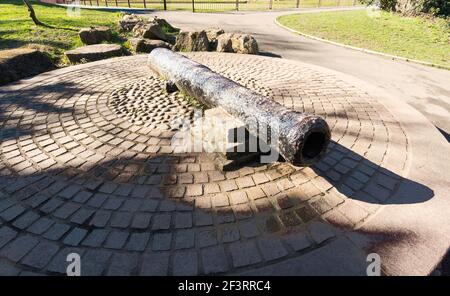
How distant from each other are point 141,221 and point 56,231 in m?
0.85

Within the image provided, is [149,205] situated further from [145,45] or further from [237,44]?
[145,45]

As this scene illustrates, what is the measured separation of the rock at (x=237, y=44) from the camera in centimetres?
1049

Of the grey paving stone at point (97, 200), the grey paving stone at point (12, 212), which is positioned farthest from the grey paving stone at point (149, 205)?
the grey paving stone at point (12, 212)

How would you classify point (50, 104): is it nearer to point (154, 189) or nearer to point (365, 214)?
point (154, 189)

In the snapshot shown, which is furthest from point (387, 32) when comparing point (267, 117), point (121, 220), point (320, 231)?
point (121, 220)

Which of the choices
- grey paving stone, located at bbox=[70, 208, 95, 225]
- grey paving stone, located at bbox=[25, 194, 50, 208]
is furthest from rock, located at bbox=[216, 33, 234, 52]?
grey paving stone, located at bbox=[70, 208, 95, 225]

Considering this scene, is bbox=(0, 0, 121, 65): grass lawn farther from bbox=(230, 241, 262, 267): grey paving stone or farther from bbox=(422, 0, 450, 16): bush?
bbox=(422, 0, 450, 16): bush

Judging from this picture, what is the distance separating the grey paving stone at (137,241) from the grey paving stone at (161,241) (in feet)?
0.27

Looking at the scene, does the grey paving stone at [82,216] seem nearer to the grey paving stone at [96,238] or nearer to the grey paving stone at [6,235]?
the grey paving stone at [96,238]

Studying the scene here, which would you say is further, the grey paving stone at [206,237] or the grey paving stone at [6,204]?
the grey paving stone at [6,204]

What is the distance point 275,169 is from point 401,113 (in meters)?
3.45

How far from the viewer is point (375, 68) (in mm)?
9977

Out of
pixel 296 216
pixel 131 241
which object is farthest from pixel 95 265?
pixel 296 216

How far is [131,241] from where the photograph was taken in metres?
2.91
